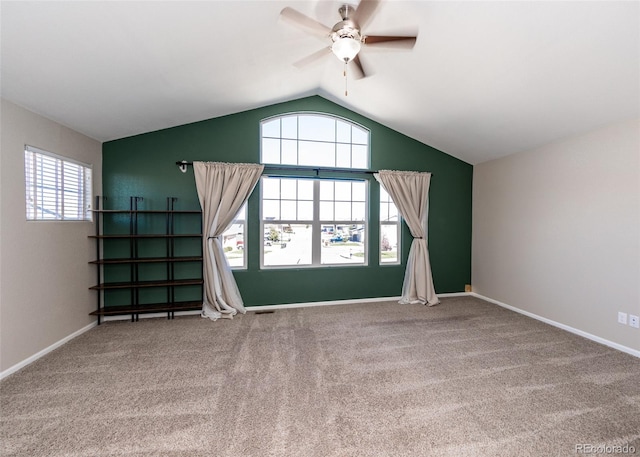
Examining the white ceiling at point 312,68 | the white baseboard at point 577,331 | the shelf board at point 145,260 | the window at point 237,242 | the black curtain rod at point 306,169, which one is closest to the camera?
the white ceiling at point 312,68

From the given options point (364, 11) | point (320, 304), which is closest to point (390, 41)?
point (364, 11)

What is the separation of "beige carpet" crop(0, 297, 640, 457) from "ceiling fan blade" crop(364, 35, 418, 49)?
104 inches

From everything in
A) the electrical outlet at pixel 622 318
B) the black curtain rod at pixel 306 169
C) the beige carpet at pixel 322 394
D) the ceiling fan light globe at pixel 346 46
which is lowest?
the beige carpet at pixel 322 394

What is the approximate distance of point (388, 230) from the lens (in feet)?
14.6

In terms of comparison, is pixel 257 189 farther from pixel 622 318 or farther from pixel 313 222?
pixel 622 318

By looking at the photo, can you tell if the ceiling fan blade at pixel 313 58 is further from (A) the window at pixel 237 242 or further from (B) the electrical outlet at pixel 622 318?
(B) the electrical outlet at pixel 622 318

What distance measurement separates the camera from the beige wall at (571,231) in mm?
2672

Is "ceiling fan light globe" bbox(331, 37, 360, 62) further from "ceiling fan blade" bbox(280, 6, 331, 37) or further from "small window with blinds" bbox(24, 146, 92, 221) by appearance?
"small window with blinds" bbox(24, 146, 92, 221)

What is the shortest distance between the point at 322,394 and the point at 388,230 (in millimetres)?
2963

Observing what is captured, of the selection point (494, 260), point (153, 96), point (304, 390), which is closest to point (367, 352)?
point (304, 390)

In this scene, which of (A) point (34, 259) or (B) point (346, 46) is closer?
(B) point (346, 46)

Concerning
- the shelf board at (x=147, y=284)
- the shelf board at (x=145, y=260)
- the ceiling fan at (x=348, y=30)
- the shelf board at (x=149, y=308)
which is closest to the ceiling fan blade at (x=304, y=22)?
the ceiling fan at (x=348, y=30)

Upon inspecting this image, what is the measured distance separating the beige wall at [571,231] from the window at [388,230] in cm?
149

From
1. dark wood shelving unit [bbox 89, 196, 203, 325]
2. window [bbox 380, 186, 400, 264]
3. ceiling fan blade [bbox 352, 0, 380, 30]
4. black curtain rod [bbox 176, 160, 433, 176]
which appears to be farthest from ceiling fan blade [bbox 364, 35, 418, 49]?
dark wood shelving unit [bbox 89, 196, 203, 325]
